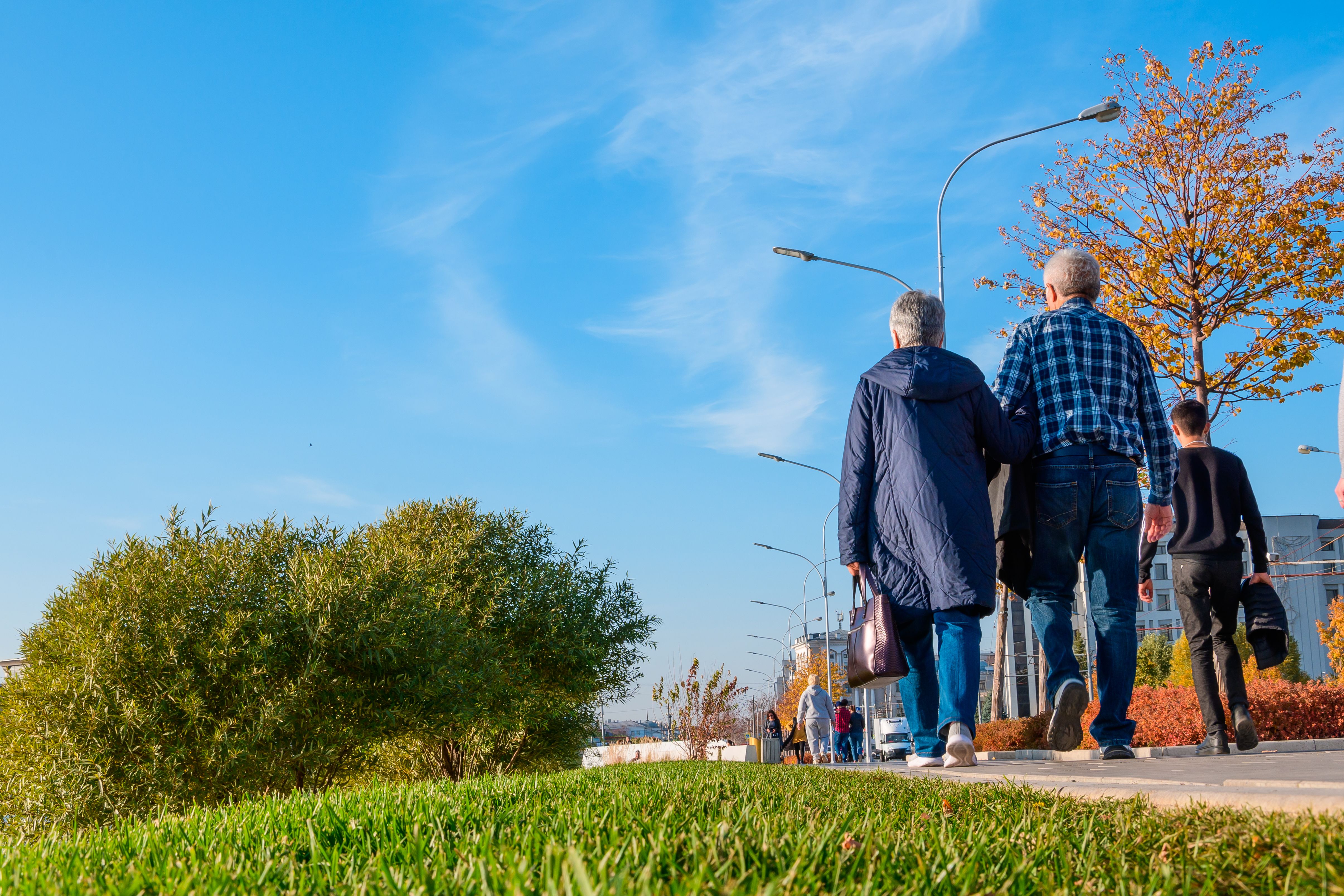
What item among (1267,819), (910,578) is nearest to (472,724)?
(910,578)

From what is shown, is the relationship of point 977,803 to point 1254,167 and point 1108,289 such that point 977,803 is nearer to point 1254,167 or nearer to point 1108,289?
point 1108,289

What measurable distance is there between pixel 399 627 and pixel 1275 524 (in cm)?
10845

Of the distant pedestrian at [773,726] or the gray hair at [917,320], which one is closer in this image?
the gray hair at [917,320]

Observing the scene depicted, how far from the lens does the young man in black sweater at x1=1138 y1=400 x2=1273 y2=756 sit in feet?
24.6

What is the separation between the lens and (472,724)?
19969 mm

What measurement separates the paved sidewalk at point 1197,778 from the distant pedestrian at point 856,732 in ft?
75.6

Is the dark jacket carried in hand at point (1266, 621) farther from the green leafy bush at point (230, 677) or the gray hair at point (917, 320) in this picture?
the green leafy bush at point (230, 677)

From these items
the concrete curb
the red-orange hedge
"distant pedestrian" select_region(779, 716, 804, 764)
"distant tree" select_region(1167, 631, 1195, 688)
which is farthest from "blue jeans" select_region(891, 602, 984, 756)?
"distant tree" select_region(1167, 631, 1195, 688)

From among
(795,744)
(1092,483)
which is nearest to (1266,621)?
(1092,483)

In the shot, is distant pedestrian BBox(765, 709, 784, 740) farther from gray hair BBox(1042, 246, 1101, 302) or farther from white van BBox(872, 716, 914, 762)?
gray hair BBox(1042, 246, 1101, 302)

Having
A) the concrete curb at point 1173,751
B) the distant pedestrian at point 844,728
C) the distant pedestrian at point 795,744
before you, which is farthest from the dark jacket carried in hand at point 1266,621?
the distant pedestrian at point 844,728

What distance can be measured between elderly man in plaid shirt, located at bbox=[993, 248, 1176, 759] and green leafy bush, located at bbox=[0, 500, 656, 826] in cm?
969

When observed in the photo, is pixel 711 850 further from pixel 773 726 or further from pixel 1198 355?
pixel 773 726

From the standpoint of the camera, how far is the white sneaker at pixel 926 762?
569 centimetres
